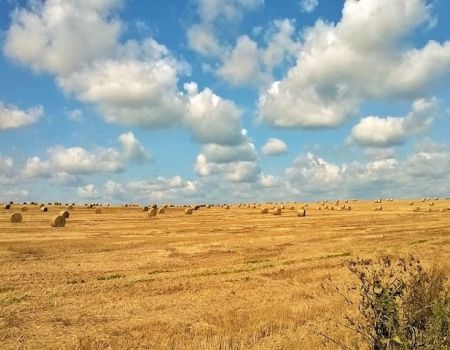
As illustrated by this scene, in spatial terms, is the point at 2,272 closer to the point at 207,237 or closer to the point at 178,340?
the point at 178,340

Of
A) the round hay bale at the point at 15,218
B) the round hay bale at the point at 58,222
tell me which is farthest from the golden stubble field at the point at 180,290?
the round hay bale at the point at 15,218

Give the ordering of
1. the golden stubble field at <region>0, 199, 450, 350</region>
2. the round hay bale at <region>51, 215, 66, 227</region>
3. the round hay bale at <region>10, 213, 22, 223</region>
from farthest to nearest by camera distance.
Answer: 1. the round hay bale at <region>10, 213, 22, 223</region>
2. the round hay bale at <region>51, 215, 66, 227</region>
3. the golden stubble field at <region>0, 199, 450, 350</region>

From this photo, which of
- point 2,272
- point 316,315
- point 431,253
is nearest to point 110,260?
point 2,272

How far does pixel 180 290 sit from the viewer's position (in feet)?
56.9

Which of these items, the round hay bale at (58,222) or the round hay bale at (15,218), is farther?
the round hay bale at (15,218)

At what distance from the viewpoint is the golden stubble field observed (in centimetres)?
1208

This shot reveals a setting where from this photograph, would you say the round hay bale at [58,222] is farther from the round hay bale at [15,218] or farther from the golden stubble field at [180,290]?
the golden stubble field at [180,290]

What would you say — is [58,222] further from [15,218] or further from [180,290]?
[180,290]

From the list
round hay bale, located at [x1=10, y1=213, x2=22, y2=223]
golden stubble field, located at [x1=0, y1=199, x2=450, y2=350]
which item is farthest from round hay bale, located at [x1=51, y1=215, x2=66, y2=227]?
golden stubble field, located at [x1=0, y1=199, x2=450, y2=350]

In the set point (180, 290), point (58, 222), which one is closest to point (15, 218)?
point (58, 222)

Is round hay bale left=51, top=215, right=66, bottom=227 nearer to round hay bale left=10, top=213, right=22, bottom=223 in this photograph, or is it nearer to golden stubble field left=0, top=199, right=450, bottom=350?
round hay bale left=10, top=213, right=22, bottom=223

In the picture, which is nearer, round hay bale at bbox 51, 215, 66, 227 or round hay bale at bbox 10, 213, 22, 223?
round hay bale at bbox 51, 215, 66, 227

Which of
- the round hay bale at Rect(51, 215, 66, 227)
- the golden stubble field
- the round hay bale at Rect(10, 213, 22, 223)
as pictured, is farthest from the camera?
the round hay bale at Rect(10, 213, 22, 223)

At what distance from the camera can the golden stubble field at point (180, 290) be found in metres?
12.1
